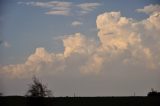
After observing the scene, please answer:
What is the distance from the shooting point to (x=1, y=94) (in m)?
47.7
